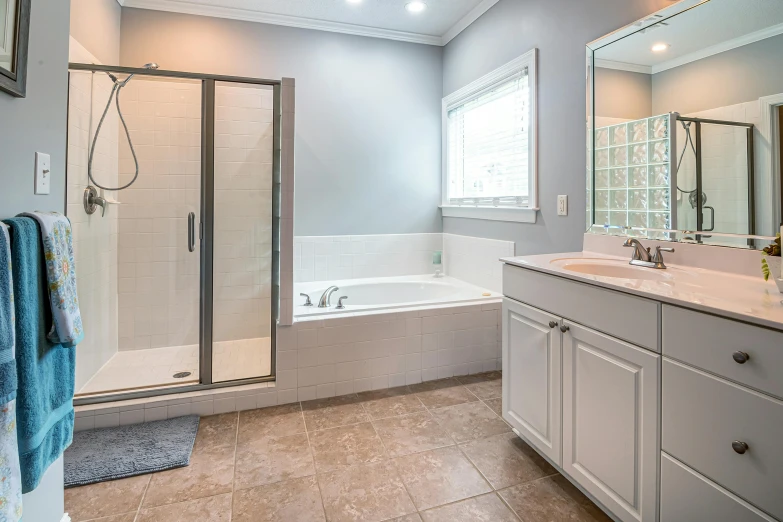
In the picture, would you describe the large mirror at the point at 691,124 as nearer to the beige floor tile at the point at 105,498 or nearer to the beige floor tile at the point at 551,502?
the beige floor tile at the point at 551,502

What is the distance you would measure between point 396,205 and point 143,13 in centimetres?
231

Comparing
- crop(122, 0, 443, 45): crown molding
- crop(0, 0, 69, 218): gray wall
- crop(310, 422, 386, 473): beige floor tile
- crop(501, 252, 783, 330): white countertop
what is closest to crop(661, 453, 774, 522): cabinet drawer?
crop(501, 252, 783, 330): white countertop

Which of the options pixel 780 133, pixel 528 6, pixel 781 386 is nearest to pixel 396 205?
pixel 528 6

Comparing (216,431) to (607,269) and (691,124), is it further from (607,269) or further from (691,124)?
(691,124)

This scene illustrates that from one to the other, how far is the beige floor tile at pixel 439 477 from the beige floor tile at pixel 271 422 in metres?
0.61

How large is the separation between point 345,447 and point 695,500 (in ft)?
4.38

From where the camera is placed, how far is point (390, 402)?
2.45 metres

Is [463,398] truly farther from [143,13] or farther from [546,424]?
[143,13]

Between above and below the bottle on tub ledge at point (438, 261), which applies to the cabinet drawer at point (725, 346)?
below

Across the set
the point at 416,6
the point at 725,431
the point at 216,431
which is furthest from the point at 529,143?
the point at 216,431

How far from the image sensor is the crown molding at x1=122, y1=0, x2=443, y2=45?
10.1 ft

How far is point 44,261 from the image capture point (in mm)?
1120

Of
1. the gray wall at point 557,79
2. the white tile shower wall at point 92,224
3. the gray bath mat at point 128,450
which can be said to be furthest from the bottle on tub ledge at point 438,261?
the white tile shower wall at point 92,224

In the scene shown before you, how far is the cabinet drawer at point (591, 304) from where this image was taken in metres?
1.28
